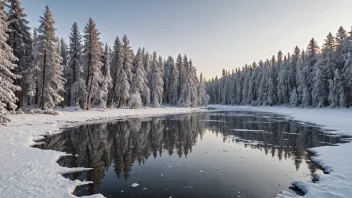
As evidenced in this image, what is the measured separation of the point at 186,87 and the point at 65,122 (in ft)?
155

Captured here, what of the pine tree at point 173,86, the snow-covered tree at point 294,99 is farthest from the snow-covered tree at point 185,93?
the snow-covered tree at point 294,99

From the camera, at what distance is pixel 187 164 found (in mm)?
13148

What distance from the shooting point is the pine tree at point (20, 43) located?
32.3 metres

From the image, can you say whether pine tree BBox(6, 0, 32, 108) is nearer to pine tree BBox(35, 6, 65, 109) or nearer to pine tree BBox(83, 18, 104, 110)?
pine tree BBox(35, 6, 65, 109)

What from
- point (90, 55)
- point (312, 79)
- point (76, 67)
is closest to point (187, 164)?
point (90, 55)

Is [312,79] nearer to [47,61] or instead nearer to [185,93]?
[185,93]

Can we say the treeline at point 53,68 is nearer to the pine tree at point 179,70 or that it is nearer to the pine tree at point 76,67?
the pine tree at point 76,67

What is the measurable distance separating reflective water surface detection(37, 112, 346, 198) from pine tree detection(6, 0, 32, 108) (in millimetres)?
19065

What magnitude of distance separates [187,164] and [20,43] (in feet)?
104

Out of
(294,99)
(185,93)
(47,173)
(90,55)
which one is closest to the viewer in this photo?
(47,173)

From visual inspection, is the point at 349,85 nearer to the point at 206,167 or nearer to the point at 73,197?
the point at 206,167

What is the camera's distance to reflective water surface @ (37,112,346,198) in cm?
951

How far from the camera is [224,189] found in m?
9.49

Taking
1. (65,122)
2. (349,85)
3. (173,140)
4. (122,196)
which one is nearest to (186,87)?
(349,85)
